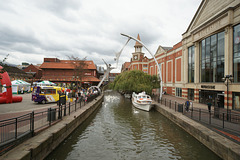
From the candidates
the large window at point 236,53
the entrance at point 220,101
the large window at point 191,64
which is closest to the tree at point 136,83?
the large window at point 191,64

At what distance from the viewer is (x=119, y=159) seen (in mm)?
7824

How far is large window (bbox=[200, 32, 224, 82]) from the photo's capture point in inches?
773

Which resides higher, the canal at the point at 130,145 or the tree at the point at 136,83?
the tree at the point at 136,83

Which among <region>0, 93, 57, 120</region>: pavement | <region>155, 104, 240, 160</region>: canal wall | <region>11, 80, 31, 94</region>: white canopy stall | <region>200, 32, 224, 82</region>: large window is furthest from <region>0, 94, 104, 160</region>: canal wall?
<region>11, 80, 31, 94</region>: white canopy stall

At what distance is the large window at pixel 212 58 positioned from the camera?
19625 millimetres

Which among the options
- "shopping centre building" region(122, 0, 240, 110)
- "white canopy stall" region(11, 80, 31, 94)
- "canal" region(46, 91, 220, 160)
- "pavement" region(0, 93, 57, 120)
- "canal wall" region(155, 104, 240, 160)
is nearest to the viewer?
"canal wall" region(155, 104, 240, 160)

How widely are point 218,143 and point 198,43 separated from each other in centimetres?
2114

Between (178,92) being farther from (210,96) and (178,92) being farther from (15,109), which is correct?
(15,109)

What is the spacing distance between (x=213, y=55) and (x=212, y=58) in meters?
0.46

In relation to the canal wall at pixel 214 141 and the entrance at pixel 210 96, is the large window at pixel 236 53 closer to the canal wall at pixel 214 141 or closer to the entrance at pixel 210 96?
the entrance at pixel 210 96

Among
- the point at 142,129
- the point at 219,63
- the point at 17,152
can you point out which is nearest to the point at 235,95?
the point at 219,63

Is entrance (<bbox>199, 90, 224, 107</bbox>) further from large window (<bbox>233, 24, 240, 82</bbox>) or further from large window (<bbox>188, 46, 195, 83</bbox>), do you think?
large window (<bbox>188, 46, 195, 83</bbox>)

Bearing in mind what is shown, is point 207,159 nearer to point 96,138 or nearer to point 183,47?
point 96,138

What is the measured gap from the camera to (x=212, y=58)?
21297mm
